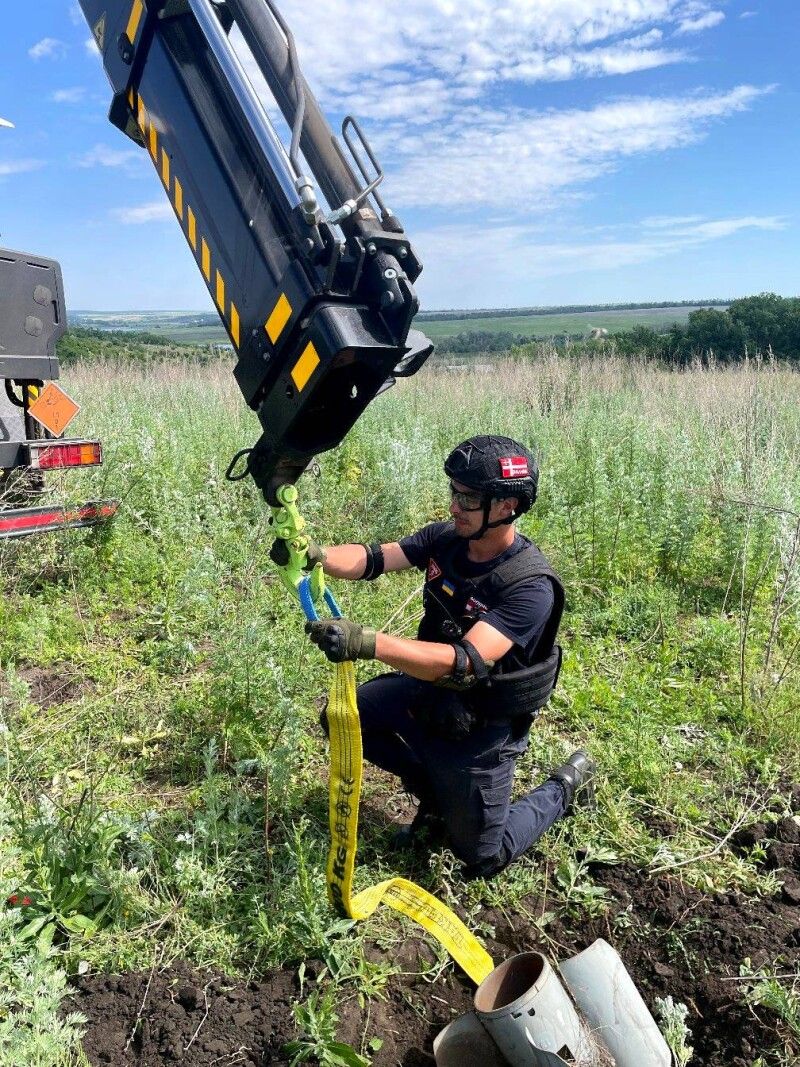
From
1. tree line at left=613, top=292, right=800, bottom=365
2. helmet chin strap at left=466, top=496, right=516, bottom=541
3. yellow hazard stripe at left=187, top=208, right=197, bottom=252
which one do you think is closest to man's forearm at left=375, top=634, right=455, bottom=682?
helmet chin strap at left=466, top=496, right=516, bottom=541

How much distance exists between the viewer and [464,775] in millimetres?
2818

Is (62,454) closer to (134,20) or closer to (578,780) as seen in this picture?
(134,20)

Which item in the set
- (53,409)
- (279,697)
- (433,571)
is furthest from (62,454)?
(433,571)

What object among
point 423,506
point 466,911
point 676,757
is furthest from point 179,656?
point 423,506

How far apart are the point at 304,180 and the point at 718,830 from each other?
283 cm

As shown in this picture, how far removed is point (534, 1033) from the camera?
198cm

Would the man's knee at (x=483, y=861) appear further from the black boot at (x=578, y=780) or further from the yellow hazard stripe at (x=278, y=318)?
the yellow hazard stripe at (x=278, y=318)

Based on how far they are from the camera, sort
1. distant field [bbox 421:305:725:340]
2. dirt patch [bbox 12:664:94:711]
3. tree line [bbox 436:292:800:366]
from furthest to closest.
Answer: distant field [bbox 421:305:725:340]
tree line [bbox 436:292:800:366]
dirt patch [bbox 12:664:94:711]

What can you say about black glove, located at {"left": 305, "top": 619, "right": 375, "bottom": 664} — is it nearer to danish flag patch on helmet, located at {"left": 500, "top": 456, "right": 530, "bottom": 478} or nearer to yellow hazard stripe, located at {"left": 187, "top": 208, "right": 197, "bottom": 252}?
danish flag patch on helmet, located at {"left": 500, "top": 456, "right": 530, "bottom": 478}

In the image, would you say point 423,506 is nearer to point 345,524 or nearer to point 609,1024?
point 345,524

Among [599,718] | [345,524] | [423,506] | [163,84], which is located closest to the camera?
[163,84]

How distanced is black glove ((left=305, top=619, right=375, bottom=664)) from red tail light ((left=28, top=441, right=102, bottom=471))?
3.05 meters

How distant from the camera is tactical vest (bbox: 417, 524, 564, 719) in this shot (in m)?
2.75

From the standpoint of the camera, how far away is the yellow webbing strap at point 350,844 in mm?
2387
